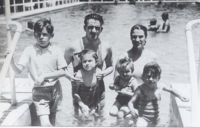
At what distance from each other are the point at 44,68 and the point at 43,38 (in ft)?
0.56

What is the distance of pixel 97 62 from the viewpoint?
180 cm

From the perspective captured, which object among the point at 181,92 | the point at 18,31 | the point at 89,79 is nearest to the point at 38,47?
the point at 18,31

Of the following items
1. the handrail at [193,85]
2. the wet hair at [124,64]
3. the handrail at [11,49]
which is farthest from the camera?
the wet hair at [124,64]

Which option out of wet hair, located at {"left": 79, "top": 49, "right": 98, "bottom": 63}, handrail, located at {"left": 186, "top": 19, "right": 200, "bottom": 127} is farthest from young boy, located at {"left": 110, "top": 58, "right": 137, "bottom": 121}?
handrail, located at {"left": 186, "top": 19, "right": 200, "bottom": 127}

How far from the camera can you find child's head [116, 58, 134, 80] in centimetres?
178

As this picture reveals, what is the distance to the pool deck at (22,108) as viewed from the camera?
5.66 ft

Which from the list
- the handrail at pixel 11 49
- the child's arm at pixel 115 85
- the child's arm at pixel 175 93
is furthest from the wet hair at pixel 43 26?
the child's arm at pixel 175 93

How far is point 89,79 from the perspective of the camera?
1.84 meters

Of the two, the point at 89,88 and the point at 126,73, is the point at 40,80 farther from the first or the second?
the point at 126,73

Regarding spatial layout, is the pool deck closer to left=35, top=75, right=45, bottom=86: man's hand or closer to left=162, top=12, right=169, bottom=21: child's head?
left=35, top=75, right=45, bottom=86: man's hand

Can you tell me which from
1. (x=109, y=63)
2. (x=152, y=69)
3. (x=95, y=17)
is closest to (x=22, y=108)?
(x=109, y=63)

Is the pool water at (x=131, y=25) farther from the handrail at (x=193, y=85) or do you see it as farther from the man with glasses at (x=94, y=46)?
the handrail at (x=193, y=85)

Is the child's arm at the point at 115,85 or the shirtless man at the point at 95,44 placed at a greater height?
the shirtless man at the point at 95,44

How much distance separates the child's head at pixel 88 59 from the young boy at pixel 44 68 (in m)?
0.10
